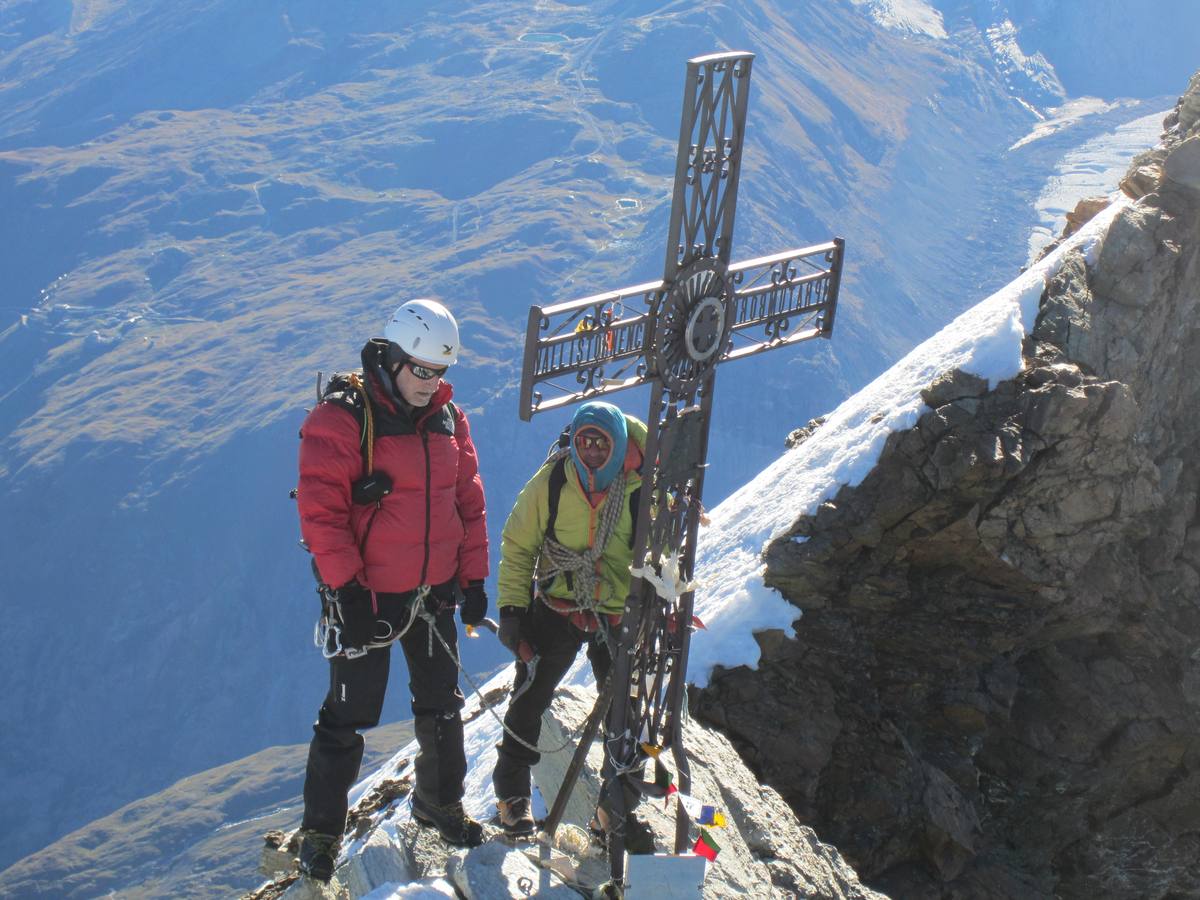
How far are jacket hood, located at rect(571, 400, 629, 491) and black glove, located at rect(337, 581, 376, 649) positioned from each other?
1.48 meters

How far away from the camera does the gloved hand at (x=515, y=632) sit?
7762 millimetres

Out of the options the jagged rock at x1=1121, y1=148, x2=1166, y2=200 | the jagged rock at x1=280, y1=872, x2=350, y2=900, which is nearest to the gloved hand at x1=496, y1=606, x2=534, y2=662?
the jagged rock at x1=280, y1=872, x2=350, y2=900

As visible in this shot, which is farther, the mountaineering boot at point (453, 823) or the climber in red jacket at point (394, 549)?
the mountaineering boot at point (453, 823)

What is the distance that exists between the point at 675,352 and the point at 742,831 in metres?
3.45

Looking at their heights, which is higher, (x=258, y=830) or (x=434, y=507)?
(x=434, y=507)

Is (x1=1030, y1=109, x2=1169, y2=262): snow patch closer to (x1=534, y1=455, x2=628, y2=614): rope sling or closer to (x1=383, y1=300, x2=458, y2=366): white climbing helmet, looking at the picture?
(x1=534, y1=455, x2=628, y2=614): rope sling

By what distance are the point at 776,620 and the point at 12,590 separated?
519 feet

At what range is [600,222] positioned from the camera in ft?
632

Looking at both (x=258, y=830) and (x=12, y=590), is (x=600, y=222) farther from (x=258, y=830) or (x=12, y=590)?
(x=258, y=830)

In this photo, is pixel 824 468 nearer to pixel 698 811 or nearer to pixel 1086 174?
pixel 698 811

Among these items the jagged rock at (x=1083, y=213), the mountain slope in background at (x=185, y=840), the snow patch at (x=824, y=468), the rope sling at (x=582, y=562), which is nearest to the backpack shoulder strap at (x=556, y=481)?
the rope sling at (x=582, y=562)

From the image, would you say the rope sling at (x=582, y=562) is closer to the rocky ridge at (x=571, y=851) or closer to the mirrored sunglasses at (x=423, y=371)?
the rocky ridge at (x=571, y=851)

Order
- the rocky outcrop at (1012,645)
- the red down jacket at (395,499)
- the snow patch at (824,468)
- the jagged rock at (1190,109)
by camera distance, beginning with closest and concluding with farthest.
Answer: the red down jacket at (395,499), the rocky outcrop at (1012,645), the snow patch at (824,468), the jagged rock at (1190,109)

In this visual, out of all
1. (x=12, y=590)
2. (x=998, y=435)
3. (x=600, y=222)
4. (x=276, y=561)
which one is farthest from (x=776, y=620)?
(x=600, y=222)
